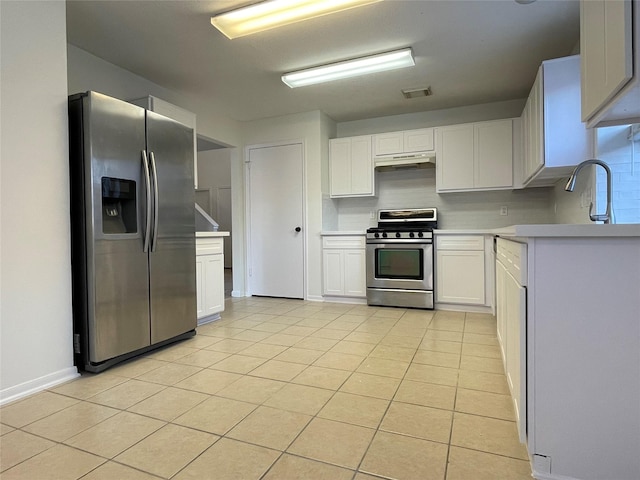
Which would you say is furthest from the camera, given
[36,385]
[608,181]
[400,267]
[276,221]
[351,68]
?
[276,221]

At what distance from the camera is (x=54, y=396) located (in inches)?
79.7

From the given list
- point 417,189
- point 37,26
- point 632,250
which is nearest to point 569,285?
point 632,250

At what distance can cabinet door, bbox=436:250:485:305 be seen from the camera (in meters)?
3.96

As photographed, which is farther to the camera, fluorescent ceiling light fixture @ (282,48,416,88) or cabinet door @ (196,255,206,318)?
cabinet door @ (196,255,206,318)

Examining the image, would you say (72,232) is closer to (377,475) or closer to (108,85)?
(108,85)

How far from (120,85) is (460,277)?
402 centimetres

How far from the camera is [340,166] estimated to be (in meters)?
4.94

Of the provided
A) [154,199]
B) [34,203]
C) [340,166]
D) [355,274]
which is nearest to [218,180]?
[340,166]

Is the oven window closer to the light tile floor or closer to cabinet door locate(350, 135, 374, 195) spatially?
cabinet door locate(350, 135, 374, 195)

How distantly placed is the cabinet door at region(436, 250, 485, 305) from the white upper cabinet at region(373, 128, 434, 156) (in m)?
1.36

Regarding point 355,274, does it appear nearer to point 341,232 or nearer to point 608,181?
point 341,232

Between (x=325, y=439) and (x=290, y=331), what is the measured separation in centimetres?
178

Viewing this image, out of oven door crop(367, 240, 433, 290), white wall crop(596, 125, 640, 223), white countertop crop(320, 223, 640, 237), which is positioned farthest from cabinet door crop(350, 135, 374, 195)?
white countertop crop(320, 223, 640, 237)

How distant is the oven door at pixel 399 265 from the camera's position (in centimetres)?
414
